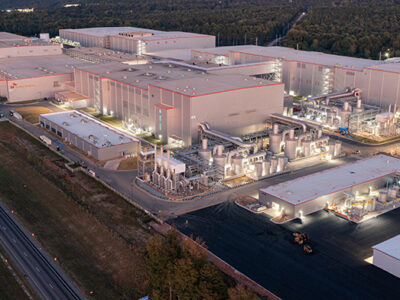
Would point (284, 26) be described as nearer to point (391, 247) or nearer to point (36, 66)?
point (36, 66)

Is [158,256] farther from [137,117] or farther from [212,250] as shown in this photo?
[137,117]

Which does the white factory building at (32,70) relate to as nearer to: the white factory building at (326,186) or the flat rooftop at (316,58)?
the flat rooftop at (316,58)

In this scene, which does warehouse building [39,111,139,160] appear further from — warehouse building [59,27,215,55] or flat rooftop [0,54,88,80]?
warehouse building [59,27,215,55]

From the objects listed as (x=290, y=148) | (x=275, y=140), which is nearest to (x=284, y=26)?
(x=275, y=140)

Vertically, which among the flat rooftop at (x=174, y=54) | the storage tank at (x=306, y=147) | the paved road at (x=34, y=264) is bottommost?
the paved road at (x=34, y=264)

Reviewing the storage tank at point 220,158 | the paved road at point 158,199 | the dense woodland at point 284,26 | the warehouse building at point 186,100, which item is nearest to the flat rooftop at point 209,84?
the warehouse building at point 186,100

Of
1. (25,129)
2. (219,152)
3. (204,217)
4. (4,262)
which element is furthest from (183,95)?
(4,262)
